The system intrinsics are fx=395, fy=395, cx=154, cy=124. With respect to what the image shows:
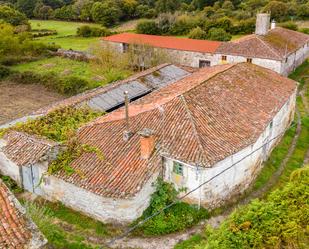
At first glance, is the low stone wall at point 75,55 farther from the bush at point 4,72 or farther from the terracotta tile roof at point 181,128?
the terracotta tile roof at point 181,128

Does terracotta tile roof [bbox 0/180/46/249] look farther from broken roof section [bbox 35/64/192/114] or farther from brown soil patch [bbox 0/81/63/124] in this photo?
brown soil patch [bbox 0/81/63/124]

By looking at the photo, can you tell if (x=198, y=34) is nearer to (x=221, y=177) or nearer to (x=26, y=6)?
(x=221, y=177)

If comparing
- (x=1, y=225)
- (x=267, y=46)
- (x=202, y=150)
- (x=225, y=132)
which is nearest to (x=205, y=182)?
(x=202, y=150)

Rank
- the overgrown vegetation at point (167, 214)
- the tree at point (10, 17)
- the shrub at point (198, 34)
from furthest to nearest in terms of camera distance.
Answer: the tree at point (10, 17)
the shrub at point (198, 34)
the overgrown vegetation at point (167, 214)

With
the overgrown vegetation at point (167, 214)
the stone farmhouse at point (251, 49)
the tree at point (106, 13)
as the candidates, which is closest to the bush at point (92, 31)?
the tree at point (106, 13)

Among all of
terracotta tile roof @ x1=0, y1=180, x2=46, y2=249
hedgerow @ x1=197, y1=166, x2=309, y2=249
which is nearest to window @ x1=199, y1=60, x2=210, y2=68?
hedgerow @ x1=197, y1=166, x2=309, y2=249

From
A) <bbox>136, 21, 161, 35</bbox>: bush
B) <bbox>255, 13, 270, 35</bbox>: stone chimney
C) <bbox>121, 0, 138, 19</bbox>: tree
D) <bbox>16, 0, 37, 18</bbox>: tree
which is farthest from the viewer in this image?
<bbox>16, 0, 37, 18</bbox>: tree
